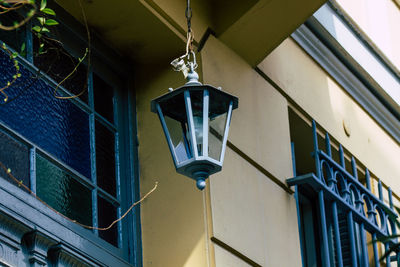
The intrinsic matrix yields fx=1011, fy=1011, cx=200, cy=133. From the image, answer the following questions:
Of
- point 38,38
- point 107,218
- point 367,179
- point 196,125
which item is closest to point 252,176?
point 107,218

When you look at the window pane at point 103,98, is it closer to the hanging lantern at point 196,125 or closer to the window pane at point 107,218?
the window pane at point 107,218

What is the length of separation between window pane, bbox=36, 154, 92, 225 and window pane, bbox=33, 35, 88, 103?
0.53m

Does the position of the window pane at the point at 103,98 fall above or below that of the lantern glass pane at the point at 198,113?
above

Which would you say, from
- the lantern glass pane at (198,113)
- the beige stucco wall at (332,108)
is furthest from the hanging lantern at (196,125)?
the beige stucco wall at (332,108)

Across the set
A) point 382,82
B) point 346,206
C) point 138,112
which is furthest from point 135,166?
point 382,82

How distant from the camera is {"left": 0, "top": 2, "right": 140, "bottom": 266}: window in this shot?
17.1 ft

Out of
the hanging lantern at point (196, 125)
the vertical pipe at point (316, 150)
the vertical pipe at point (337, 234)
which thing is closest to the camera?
the hanging lantern at point (196, 125)

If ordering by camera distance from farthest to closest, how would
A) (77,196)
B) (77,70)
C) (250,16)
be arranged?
(250,16), (77,70), (77,196)

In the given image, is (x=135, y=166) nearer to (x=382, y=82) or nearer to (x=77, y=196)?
(x=77, y=196)

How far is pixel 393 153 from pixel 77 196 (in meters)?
4.04

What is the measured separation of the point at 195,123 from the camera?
4855 millimetres

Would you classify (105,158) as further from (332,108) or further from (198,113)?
(332,108)

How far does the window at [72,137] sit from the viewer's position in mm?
5215

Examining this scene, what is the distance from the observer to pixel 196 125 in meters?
4.84
